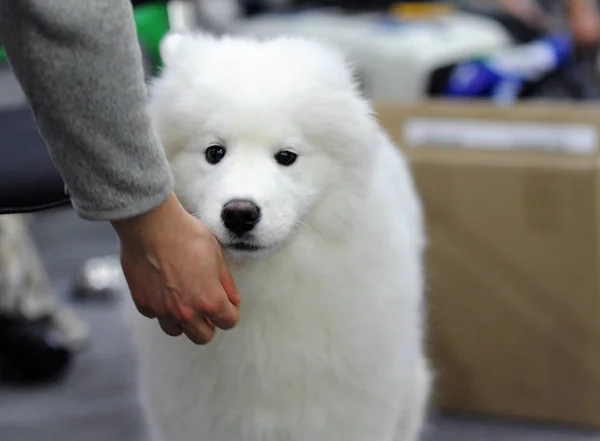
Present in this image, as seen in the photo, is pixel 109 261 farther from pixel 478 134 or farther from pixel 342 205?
pixel 342 205

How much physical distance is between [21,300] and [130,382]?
1.14 ft

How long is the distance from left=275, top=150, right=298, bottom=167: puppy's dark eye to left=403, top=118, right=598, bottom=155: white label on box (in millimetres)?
828

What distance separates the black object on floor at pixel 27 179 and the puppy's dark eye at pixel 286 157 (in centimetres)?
28

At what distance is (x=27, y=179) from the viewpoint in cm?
118

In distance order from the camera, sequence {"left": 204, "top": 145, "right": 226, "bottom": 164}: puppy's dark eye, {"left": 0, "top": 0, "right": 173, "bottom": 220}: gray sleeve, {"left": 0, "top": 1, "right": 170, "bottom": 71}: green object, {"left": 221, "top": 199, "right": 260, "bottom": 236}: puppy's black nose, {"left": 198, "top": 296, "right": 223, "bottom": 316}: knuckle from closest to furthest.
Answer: {"left": 0, "top": 0, "right": 173, "bottom": 220}: gray sleeve → {"left": 198, "top": 296, "right": 223, "bottom": 316}: knuckle → {"left": 221, "top": 199, "right": 260, "bottom": 236}: puppy's black nose → {"left": 204, "top": 145, "right": 226, "bottom": 164}: puppy's dark eye → {"left": 0, "top": 1, "right": 170, "bottom": 71}: green object

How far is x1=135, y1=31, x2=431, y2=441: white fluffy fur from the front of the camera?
1.13 m

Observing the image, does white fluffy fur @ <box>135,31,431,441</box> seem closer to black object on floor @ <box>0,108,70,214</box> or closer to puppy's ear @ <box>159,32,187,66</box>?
puppy's ear @ <box>159,32,187,66</box>

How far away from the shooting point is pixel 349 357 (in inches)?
50.2

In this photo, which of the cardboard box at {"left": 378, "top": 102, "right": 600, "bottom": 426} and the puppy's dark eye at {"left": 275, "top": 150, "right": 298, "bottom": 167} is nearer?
the puppy's dark eye at {"left": 275, "top": 150, "right": 298, "bottom": 167}

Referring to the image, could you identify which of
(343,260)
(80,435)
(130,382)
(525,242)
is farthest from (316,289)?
(130,382)

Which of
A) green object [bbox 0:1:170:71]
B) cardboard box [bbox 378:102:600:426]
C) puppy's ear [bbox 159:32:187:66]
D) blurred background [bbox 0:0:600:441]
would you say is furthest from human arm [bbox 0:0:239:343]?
green object [bbox 0:1:170:71]

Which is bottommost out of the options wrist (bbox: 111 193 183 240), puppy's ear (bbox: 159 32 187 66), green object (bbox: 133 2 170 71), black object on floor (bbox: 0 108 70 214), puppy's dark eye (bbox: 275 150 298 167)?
green object (bbox: 133 2 170 71)

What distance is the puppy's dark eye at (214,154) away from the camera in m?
1.14

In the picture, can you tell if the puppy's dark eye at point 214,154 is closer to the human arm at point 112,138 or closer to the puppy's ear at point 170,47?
the puppy's ear at point 170,47
